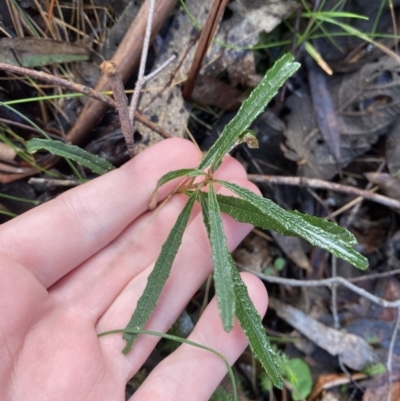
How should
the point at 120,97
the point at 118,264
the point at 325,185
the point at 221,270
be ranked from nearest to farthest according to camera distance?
the point at 221,270, the point at 120,97, the point at 118,264, the point at 325,185

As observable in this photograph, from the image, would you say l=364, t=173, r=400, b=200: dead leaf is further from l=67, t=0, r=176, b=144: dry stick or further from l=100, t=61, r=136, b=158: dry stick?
→ l=100, t=61, r=136, b=158: dry stick

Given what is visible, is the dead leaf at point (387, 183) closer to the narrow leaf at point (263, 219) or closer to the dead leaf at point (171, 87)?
the narrow leaf at point (263, 219)

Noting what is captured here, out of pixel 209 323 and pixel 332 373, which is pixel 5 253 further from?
pixel 332 373

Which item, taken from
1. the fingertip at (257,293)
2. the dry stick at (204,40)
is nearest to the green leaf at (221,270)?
the fingertip at (257,293)

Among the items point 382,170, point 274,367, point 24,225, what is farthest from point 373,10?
point 24,225

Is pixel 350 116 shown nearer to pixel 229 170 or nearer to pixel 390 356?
pixel 229 170

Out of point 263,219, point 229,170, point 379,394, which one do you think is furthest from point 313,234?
point 379,394
